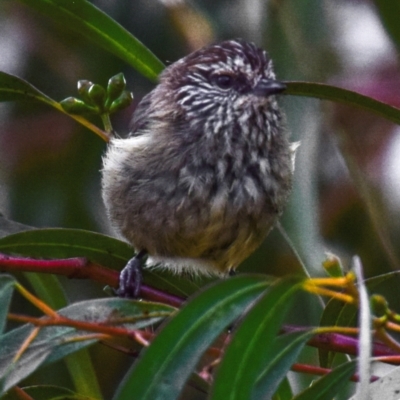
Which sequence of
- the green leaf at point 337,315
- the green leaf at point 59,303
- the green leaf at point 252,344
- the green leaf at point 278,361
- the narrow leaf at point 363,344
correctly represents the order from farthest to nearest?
the green leaf at point 59,303 → the green leaf at point 337,315 → the green leaf at point 278,361 → the green leaf at point 252,344 → the narrow leaf at point 363,344

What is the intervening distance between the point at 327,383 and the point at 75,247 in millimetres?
688

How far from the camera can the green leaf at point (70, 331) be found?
1.68 meters

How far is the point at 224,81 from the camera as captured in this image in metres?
2.76

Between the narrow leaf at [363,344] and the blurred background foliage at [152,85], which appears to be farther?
the blurred background foliage at [152,85]

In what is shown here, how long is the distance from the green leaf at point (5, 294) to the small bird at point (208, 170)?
0.81 meters

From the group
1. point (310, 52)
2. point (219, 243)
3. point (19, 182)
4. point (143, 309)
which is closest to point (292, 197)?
point (219, 243)

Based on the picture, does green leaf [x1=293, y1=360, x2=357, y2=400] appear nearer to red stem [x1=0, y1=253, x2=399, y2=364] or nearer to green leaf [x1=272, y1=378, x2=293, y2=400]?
red stem [x1=0, y1=253, x2=399, y2=364]

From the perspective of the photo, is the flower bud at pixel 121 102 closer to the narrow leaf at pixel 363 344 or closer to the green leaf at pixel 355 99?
the green leaf at pixel 355 99

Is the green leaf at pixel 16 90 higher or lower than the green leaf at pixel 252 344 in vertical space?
higher

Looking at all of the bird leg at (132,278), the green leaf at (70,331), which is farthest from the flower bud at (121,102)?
the green leaf at (70,331)

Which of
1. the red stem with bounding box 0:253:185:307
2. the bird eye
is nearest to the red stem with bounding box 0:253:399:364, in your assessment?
the red stem with bounding box 0:253:185:307

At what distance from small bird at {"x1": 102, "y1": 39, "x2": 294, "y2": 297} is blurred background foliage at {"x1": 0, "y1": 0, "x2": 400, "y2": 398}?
16cm

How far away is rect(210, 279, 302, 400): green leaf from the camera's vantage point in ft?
4.68

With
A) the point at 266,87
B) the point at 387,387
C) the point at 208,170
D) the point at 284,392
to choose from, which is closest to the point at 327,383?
the point at 387,387
